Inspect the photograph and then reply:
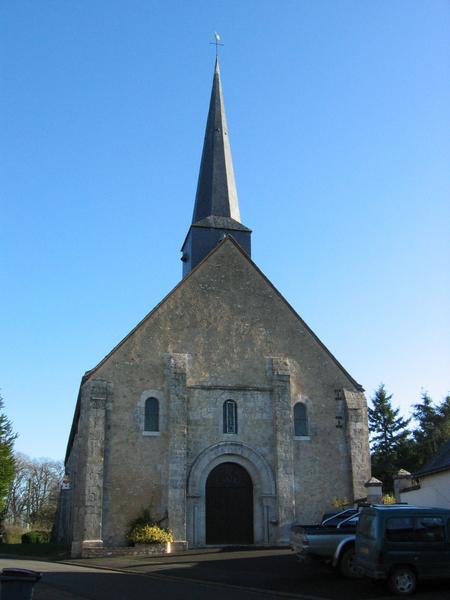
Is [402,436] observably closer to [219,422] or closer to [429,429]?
[429,429]

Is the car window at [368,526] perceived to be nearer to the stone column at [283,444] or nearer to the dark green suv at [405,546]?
the dark green suv at [405,546]

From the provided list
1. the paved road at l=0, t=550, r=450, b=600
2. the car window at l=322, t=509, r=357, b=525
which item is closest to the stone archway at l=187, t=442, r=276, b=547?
the paved road at l=0, t=550, r=450, b=600

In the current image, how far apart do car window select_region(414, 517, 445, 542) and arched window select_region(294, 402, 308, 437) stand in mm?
12021

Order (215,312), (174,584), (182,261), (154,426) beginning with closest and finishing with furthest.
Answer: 1. (174,584)
2. (154,426)
3. (215,312)
4. (182,261)

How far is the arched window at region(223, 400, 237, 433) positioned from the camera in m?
22.8

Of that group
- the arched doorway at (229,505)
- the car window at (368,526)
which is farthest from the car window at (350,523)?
the arched doorway at (229,505)

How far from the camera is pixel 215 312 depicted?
24.0 meters

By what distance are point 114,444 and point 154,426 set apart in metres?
1.56

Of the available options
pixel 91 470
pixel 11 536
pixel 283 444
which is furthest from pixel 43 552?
pixel 11 536

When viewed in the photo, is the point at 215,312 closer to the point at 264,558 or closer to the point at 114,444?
the point at 114,444

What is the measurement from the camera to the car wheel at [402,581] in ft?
35.2

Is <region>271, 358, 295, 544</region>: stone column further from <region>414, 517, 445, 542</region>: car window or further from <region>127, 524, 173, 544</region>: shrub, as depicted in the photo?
<region>414, 517, 445, 542</region>: car window

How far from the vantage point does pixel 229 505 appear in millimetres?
22125

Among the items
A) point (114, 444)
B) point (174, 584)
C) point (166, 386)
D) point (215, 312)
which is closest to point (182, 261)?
point (215, 312)
